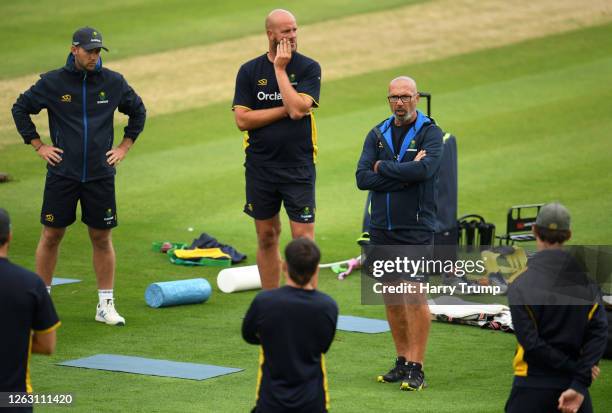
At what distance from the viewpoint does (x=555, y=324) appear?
6.71m

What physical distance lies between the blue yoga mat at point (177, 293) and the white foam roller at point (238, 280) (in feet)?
1.62

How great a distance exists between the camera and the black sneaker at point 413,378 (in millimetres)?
9375

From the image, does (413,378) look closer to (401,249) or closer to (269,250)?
(401,249)

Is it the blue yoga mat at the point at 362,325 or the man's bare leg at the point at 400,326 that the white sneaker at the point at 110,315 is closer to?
the blue yoga mat at the point at 362,325

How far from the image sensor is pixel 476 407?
8859 mm

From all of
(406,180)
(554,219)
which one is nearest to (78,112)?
(406,180)

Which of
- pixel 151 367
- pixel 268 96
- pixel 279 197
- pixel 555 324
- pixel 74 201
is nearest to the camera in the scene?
pixel 555 324

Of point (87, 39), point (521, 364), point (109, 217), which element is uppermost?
point (87, 39)

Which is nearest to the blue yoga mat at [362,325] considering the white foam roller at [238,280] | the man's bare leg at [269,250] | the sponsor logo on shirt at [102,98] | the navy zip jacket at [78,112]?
the man's bare leg at [269,250]

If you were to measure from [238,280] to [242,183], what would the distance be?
589 centimetres

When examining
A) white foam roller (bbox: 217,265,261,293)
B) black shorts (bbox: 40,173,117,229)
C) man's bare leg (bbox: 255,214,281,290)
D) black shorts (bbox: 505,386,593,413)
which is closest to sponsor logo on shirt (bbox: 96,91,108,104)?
black shorts (bbox: 40,173,117,229)

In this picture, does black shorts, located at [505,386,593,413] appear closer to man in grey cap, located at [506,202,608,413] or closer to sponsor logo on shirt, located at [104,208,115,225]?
man in grey cap, located at [506,202,608,413]

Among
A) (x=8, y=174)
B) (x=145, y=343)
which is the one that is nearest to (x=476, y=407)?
(x=145, y=343)

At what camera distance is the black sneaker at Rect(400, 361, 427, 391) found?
9.38 meters
